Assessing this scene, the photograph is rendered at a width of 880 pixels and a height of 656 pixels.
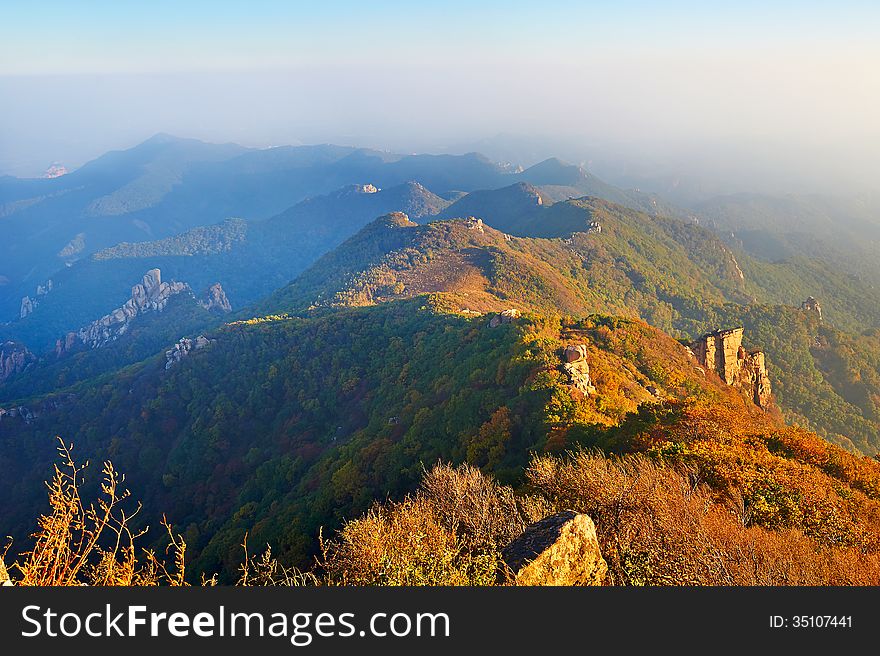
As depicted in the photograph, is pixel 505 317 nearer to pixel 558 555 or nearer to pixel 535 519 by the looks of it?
pixel 535 519

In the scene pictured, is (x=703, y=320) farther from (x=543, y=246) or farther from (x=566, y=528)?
(x=566, y=528)

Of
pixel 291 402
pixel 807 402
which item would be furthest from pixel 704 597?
pixel 807 402

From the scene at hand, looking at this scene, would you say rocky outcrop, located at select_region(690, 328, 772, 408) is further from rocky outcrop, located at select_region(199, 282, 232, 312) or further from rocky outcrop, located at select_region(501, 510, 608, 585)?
rocky outcrop, located at select_region(199, 282, 232, 312)

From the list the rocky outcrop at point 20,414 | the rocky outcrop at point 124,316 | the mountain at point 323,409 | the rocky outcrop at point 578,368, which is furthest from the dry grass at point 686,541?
the rocky outcrop at point 124,316

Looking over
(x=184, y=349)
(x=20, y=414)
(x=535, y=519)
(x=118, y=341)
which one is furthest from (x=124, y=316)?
(x=535, y=519)

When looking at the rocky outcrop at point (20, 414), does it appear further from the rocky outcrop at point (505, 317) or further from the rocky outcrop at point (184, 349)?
the rocky outcrop at point (505, 317)

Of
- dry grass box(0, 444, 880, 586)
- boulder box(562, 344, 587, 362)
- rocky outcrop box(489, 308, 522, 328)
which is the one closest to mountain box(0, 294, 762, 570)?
boulder box(562, 344, 587, 362)
